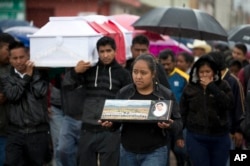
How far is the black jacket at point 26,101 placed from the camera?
25.1 feet

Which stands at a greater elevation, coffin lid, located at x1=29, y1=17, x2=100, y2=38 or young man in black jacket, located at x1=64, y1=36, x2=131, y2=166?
coffin lid, located at x1=29, y1=17, x2=100, y2=38

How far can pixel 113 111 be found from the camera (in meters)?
6.65

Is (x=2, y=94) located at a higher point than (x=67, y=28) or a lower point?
lower

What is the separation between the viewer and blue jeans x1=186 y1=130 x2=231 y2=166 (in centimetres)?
821

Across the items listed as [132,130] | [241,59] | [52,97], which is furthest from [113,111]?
[241,59]

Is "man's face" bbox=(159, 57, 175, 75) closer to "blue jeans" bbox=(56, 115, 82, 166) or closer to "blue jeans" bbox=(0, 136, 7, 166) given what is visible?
"blue jeans" bbox=(56, 115, 82, 166)

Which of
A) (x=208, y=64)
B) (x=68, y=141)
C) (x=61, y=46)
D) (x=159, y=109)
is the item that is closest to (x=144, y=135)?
(x=159, y=109)

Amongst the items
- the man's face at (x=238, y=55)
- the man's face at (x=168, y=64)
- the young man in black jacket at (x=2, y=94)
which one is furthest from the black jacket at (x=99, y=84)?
the man's face at (x=238, y=55)

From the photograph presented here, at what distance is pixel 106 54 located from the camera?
7805 millimetres

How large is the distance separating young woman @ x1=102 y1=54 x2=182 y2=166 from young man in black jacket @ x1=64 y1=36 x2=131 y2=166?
0.96 metres

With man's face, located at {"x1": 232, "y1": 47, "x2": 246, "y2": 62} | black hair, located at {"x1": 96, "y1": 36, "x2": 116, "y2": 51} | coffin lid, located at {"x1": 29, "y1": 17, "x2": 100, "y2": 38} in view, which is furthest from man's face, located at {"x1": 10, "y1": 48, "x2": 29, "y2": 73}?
man's face, located at {"x1": 232, "y1": 47, "x2": 246, "y2": 62}

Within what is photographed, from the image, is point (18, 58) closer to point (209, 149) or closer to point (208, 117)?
point (208, 117)

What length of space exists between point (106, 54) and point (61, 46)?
53cm

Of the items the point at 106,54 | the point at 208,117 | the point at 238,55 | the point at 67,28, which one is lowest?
the point at 208,117
